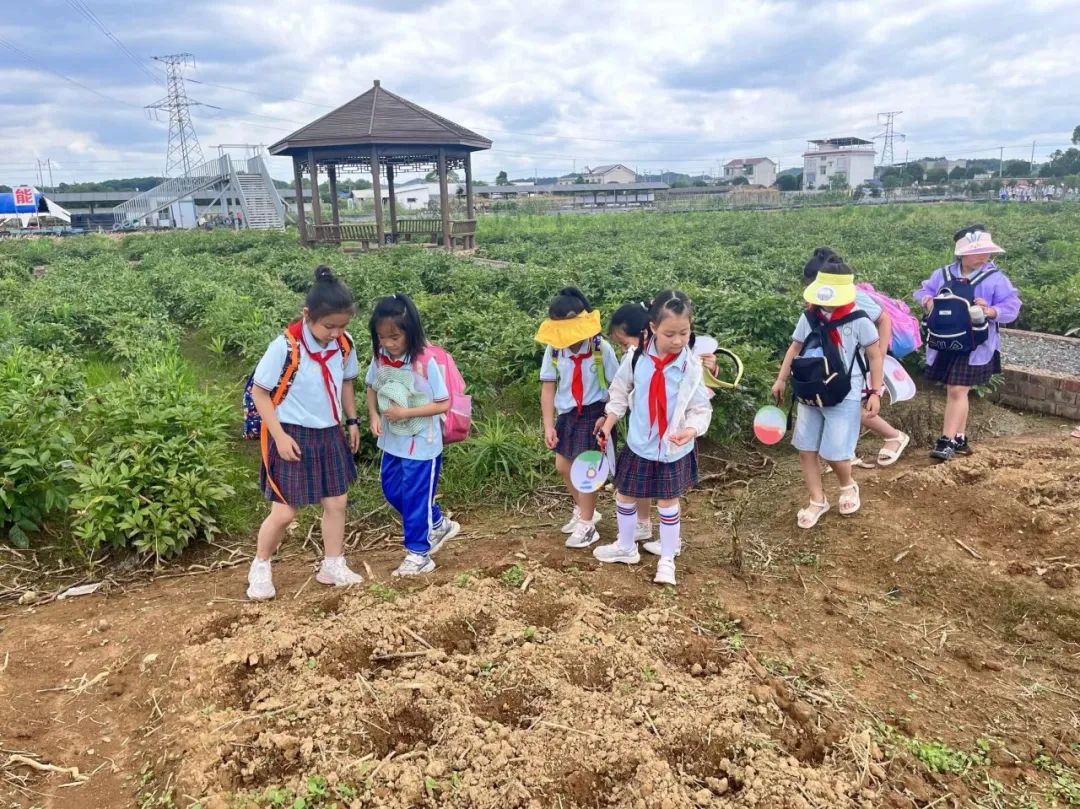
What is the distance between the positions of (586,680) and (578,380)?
5.14ft

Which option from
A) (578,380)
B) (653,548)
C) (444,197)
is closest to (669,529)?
(653,548)

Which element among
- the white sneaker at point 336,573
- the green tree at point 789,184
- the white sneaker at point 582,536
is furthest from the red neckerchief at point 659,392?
the green tree at point 789,184

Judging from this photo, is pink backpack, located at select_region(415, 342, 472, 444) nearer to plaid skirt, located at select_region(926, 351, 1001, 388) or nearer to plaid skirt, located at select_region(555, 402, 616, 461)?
plaid skirt, located at select_region(555, 402, 616, 461)

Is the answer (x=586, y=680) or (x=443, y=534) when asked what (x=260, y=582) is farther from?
(x=586, y=680)

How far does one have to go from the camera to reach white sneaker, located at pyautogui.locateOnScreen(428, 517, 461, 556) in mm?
4043

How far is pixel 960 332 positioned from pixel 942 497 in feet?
3.82

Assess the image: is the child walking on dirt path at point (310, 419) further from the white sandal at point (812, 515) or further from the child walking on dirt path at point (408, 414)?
the white sandal at point (812, 515)

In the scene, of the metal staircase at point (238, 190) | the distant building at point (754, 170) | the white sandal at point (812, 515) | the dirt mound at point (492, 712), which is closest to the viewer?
the dirt mound at point (492, 712)

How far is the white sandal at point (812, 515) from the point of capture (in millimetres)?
4105

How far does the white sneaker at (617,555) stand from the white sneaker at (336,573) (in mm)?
1183

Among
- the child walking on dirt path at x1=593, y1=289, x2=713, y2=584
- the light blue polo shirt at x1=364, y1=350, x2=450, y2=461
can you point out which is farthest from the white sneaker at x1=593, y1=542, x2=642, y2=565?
the light blue polo shirt at x1=364, y1=350, x2=450, y2=461

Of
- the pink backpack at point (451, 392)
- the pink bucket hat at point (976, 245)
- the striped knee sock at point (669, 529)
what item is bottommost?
the striped knee sock at point (669, 529)

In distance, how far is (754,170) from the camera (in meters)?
101

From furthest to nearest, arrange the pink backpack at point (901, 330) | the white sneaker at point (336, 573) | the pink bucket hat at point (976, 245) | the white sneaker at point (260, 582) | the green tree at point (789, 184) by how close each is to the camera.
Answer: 1. the green tree at point (789, 184)
2. the pink bucket hat at point (976, 245)
3. the pink backpack at point (901, 330)
4. the white sneaker at point (336, 573)
5. the white sneaker at point (260, 582)
